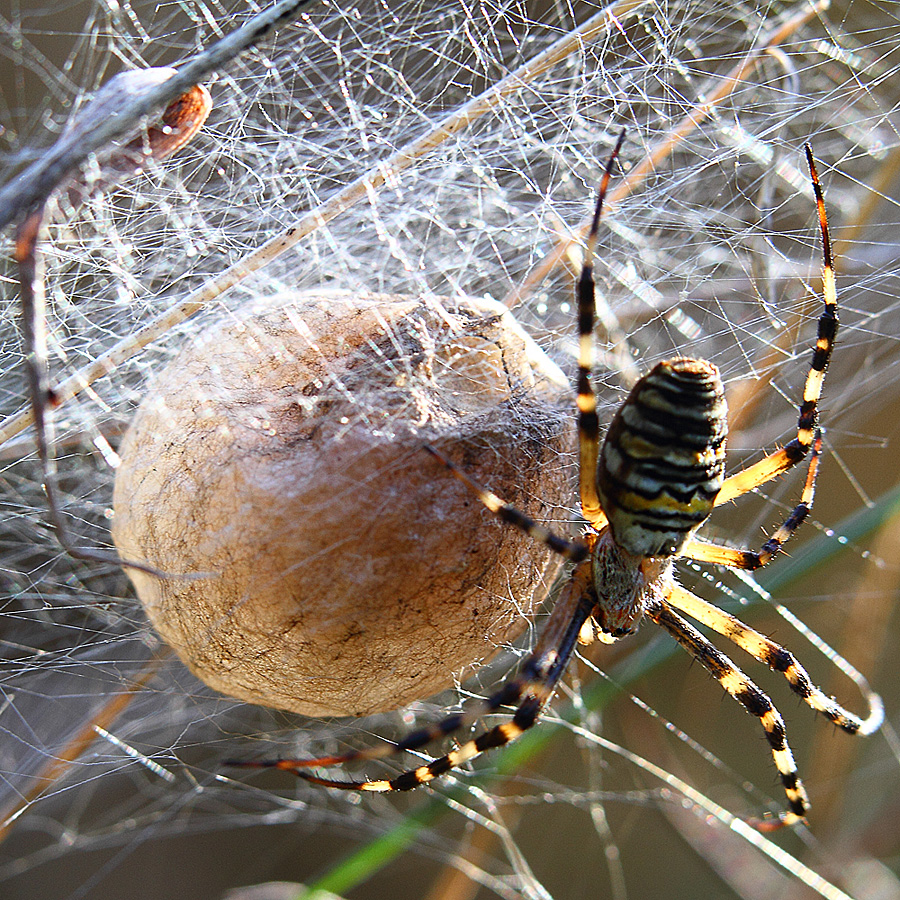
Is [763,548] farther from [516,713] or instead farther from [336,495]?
[336,495]

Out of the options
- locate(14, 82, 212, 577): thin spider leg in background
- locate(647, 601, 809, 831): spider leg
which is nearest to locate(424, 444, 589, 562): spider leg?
locate(14, 82, 212, 577): thin spider leg in background

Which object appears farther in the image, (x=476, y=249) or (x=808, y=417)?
(x=476, y=249)

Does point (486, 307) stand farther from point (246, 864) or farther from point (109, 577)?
point (246, 864)

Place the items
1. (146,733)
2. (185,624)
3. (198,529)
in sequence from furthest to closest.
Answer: (146,733)
(185,624)
(198,529)

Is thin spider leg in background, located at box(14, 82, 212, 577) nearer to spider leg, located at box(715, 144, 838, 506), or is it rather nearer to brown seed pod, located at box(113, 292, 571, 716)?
brown seed pod, located at box(113, 292, 571, 716)

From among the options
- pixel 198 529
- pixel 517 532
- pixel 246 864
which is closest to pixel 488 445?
pixel 517 532

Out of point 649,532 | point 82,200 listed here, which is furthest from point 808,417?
point 82,200
